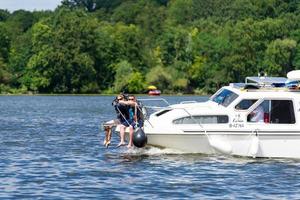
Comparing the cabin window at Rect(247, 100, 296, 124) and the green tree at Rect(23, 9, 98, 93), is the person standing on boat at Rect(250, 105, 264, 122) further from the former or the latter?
the green tree at Rect(23, 9, 98, 93)

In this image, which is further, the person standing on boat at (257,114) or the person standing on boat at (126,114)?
the person standing on boat at (126,114)

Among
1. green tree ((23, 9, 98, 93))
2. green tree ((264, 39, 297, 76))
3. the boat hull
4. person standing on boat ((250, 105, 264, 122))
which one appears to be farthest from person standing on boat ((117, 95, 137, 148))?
green tree ((23, 9, 98, 93))

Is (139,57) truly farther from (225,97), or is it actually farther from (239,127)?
(239,127)

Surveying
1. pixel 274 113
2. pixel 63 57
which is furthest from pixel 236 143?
pixel 63 57

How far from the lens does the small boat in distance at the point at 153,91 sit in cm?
14065

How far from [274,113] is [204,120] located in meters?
2.56

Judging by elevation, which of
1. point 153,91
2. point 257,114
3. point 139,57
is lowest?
point 153,91

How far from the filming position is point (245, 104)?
32.7m

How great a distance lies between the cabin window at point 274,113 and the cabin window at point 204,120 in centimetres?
94

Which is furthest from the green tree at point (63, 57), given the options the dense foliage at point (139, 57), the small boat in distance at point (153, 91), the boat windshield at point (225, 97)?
the boat windshield at point (225, 97)

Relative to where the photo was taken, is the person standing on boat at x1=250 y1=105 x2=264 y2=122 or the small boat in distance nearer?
the person standing on boat at x1=250 y1=105 x2=264 y2=122

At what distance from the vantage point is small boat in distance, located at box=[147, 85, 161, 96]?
140650 millimetres

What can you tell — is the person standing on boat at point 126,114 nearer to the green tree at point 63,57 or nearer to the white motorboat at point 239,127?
the white motorboat at point 239,127

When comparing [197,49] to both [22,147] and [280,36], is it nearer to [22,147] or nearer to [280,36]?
[280,36]
